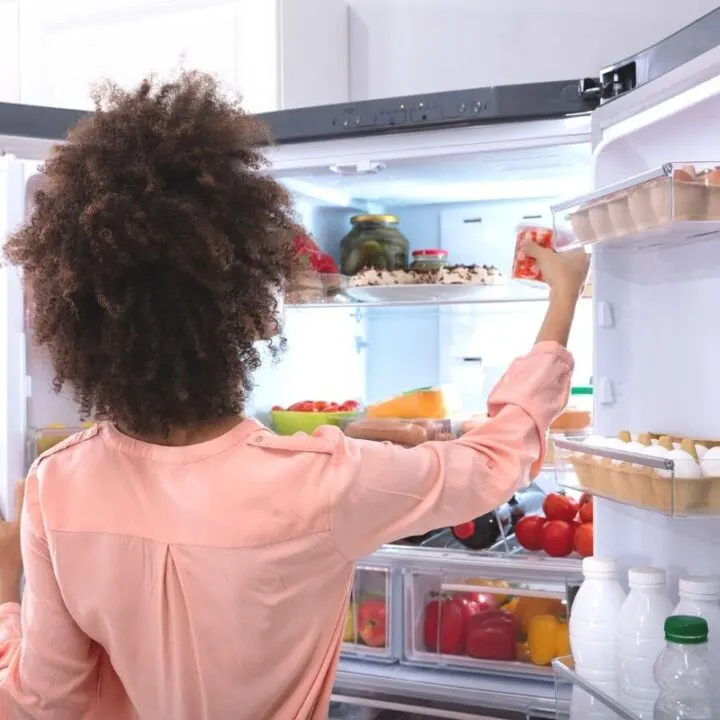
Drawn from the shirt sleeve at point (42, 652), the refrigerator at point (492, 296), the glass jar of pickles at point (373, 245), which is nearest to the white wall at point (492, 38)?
the refrigerator at point (492, 296)

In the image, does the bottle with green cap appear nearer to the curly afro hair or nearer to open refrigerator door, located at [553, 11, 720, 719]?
open refrigerator door, located at [553, 11, 720, 719]

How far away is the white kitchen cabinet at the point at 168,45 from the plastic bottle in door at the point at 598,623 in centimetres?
136

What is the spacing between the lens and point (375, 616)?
2.06m

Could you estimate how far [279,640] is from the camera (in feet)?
3.76

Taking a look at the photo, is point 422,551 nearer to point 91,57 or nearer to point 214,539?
point 214,539

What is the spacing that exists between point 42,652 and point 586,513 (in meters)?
1.13

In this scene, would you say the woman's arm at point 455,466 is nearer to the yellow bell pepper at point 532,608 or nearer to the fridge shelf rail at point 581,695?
the fridge shelf rail at point 581,695

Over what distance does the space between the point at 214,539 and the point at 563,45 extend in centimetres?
193

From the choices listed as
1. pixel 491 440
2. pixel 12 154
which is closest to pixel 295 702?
pixel 491 440

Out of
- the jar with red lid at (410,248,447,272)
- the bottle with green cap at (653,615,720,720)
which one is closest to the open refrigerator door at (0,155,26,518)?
the jar with red lid at (410,248,447,272)

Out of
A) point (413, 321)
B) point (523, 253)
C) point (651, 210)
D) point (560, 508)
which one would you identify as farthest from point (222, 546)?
point (413, 321)

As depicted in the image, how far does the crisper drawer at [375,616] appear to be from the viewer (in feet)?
6.64

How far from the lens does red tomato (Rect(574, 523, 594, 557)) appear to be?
6.17ft

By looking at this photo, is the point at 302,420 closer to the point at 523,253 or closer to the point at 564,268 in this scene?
the point at 523,253
